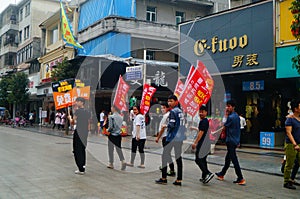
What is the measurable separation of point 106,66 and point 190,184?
Answer: 16068mm

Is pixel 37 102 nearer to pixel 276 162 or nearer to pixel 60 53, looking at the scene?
pixel 60 53

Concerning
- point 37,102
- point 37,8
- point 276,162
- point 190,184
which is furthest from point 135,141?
point 37,8

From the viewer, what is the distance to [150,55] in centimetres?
2569

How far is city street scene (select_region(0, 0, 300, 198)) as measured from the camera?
717 centimetres

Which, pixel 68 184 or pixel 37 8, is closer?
pixel 68 184

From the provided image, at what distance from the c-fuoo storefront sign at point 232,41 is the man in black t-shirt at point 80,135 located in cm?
806

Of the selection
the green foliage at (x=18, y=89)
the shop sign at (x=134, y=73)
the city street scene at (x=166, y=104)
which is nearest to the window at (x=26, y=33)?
the city street scene at (x=166, y=104)

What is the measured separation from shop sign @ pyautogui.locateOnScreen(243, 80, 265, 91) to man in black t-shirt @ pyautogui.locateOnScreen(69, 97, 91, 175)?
978 centimetres

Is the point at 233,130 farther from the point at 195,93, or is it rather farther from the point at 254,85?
the point at 254,85

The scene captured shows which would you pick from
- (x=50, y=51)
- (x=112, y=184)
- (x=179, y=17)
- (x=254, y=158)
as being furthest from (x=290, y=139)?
(x=50, y=51)

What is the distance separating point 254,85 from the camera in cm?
1611

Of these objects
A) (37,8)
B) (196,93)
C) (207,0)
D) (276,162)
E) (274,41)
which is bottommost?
(276,162)

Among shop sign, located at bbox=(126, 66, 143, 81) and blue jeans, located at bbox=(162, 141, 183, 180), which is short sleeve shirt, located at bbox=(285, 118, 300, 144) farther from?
shop sign, located at bbox=(126, 66, 143, 81)

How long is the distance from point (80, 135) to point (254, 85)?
33.8ft
